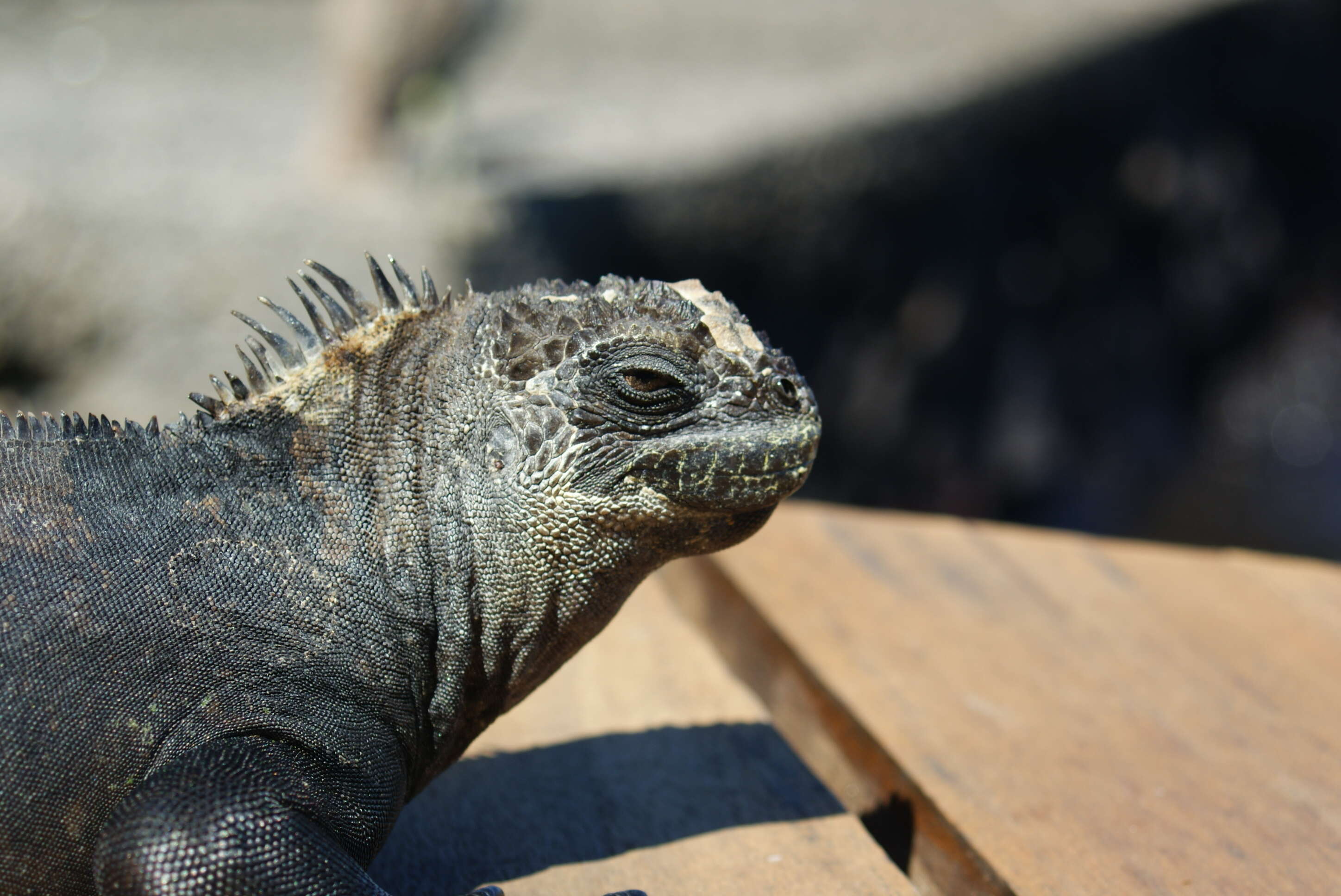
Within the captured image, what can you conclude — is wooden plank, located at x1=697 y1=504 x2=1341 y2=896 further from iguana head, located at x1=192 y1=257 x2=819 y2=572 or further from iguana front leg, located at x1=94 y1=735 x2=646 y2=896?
iguana front leg, located at x1=94 y1=735 x2=646 y2=896

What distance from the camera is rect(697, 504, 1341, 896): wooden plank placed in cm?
257

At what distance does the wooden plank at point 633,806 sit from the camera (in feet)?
7.61

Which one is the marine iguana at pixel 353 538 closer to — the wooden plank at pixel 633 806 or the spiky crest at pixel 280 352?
the spiky crest at pixel 280 352

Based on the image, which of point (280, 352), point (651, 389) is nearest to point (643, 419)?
point (651, 389)

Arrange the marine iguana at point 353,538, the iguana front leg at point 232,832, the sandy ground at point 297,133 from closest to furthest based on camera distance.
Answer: the iguana front leg at point 232,832 < the marine iguana at point 353,538 < the sandy ground at point 297,133

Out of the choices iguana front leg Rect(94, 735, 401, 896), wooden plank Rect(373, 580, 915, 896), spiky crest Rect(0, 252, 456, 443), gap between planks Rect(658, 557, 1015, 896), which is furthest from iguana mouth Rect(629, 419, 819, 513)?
gap between planks Rect(658, 557, 1015, 896)

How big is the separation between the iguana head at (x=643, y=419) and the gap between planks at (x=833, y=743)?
1.08m

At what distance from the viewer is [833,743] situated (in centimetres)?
315

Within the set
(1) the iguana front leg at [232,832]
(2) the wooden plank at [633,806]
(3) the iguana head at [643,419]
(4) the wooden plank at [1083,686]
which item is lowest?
(4) the wooden plank at [1083,686]

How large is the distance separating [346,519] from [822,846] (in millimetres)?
1360

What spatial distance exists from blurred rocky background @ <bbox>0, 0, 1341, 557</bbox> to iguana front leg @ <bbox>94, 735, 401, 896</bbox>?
7.21m

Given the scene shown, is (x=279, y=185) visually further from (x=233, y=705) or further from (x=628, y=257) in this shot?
(x=233, y=705)

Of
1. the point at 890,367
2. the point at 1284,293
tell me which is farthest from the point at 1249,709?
the point at 1284,293

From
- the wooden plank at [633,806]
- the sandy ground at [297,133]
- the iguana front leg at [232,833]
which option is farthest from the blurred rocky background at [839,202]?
the iguana front leg at [232,833]
